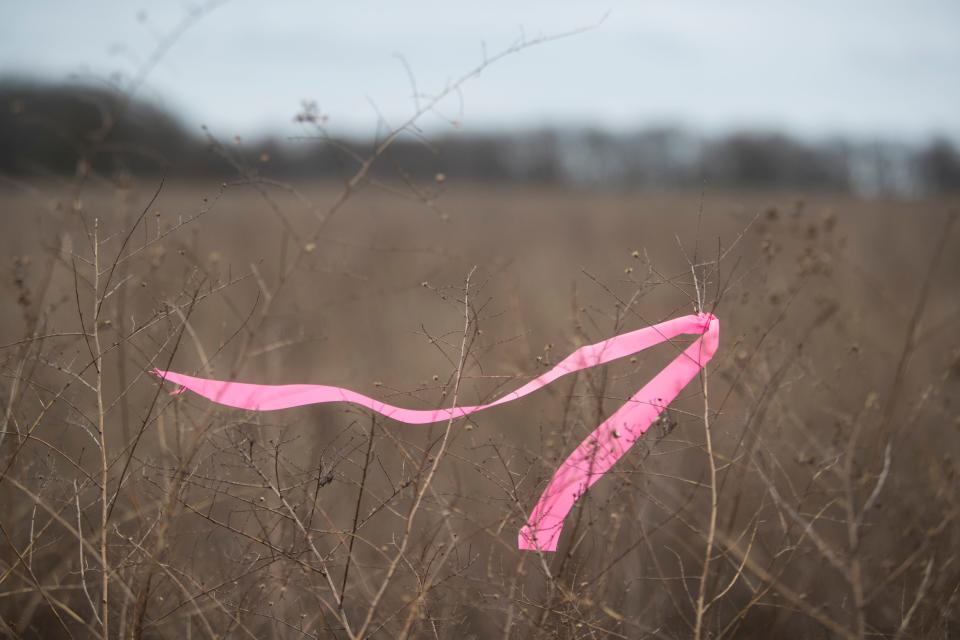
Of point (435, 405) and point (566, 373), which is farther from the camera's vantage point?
point (435, 405)

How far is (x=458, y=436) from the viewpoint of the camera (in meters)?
1.81

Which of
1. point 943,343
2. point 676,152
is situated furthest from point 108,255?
point 676,152

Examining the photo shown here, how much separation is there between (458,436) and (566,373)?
1.11 ft

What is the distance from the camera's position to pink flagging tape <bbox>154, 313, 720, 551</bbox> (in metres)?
1.67

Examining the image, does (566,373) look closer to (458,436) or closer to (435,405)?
(458,436)

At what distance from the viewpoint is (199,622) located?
214 cm

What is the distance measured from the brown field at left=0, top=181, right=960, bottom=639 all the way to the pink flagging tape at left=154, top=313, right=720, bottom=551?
0.20 feet

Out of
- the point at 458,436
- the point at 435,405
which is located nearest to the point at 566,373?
the point at 458,436

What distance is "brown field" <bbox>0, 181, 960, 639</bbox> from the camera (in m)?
1.69

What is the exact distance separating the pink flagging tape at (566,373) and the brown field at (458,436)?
60 mm

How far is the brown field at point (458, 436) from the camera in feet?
5.54

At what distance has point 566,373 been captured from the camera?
1.72 metres

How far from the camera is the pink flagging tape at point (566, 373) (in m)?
1.67

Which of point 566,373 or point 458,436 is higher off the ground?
point 566,373
